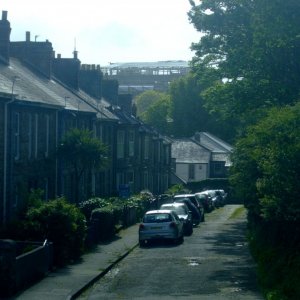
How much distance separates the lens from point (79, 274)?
76.0 feet

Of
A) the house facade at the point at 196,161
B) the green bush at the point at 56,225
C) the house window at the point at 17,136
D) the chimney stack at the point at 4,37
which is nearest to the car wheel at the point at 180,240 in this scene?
the house window at the point at 17,136

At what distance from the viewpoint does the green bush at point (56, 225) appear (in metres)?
24.5

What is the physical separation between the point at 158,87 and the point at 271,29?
166 metres

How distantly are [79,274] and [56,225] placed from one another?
2.15 meters

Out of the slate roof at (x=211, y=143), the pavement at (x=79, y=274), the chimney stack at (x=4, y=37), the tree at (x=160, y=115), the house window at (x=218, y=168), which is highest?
the tree at (x=160, y=115)

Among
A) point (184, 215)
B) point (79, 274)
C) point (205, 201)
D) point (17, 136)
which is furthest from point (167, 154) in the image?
point (79, 274)

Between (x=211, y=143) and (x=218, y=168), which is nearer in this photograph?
(x=218, y=168)

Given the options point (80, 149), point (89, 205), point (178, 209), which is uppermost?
point (80, 149)

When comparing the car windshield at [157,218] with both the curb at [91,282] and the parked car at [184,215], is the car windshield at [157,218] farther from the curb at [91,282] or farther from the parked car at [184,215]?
the curb at [91,282]

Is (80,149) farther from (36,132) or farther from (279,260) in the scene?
(279,260)

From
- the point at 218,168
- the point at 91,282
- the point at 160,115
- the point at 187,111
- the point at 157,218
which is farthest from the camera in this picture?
the point at 160,115

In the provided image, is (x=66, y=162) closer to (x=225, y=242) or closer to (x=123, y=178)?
(x=225, y=242)

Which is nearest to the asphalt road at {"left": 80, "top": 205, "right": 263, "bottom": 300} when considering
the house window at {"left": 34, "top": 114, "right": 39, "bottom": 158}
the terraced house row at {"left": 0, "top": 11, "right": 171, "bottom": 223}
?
the terraced house row at {"left": 0, "top": 11, "right": 171, "bottom": 223}

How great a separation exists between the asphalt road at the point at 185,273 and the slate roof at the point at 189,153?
50.5 m
